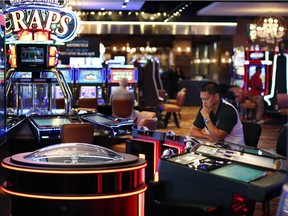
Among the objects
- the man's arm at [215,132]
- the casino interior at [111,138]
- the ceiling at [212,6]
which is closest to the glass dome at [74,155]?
the casino interior at [111,138]

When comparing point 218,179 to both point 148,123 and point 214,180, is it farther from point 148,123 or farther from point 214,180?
point 148,123

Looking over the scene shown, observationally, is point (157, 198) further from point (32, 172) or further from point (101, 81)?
point (101, 81)

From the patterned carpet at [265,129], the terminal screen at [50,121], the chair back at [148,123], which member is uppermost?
the chair back at [148,123]

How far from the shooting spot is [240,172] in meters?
2.87

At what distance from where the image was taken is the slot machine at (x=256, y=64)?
15.3 m

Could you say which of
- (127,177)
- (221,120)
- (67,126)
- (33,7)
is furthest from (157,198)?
(33,7)

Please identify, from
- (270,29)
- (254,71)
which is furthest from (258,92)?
(270,29)

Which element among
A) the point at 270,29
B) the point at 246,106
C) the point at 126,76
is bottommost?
the point at 246,106

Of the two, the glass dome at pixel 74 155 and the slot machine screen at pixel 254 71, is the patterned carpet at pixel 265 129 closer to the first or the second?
the slot machine screen at pixel 254 71

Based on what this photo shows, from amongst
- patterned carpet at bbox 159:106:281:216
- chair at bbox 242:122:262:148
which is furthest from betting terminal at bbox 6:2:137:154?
patterned carpet at bbox 159:106:281:216

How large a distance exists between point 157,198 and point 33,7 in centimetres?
451

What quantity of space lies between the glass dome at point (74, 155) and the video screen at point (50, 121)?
303cm

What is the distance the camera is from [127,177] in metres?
3.29

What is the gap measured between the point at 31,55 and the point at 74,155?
4.07 meters
